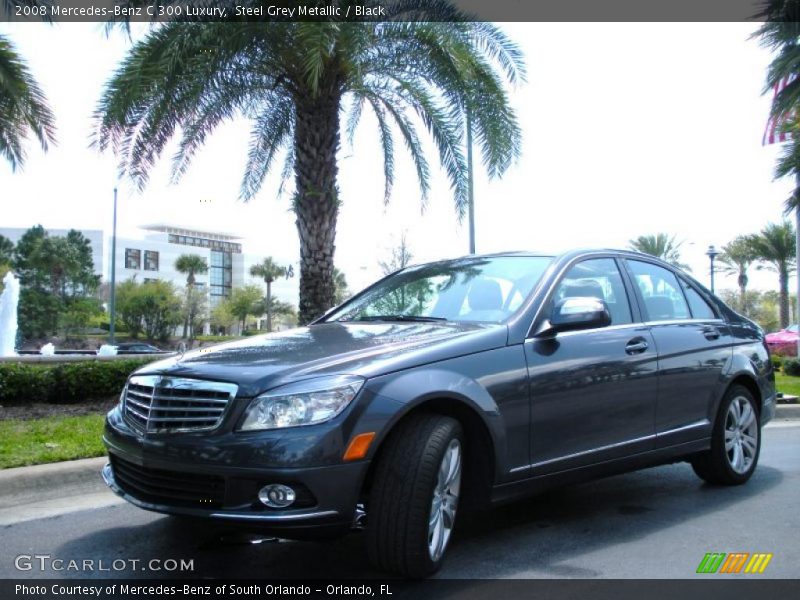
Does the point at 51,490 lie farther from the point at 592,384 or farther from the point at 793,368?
the point at 793,368

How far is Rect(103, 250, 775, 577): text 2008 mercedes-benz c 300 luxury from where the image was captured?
131 inches

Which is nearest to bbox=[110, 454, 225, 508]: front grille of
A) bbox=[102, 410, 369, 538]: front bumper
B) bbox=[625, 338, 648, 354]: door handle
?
bbox=[102, 410, 369, 538]: front bumper

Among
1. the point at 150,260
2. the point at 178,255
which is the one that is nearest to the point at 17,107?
the point at 150,260

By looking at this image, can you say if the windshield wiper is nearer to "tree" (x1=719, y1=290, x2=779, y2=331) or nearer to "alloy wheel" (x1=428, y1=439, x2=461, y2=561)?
"alloy wheel" (x1=428, y1=439, x2=461, y2=561)

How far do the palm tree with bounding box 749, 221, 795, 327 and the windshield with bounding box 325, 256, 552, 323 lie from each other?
124 ft

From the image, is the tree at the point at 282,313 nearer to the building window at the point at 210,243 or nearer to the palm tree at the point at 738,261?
the building window at the point at 210,243

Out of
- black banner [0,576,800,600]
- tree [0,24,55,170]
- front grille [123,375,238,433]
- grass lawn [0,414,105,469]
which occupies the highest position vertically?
tree [0,24,55,170]

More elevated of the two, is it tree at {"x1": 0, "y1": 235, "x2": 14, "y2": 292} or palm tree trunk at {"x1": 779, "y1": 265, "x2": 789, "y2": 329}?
tree at {"x1": 0, "y1": 235, "x2": 14, "y2": 292}

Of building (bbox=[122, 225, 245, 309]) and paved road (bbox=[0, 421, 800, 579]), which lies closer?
paved road (bbox=[0, 421, 800, 579])

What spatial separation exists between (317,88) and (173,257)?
105 metres

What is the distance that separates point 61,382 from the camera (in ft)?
31.3

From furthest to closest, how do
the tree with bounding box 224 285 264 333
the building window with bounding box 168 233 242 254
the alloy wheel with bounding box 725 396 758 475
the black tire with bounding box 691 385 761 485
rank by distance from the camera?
the building window with bounding box 168 233 242 254
the tree with bounding box 224 285 264 333
the alloy wheel with bounding box 725 396 758 475
the black tire with bounding box 691 385 761 485

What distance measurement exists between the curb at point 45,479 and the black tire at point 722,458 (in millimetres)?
4371

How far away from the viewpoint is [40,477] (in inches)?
213
